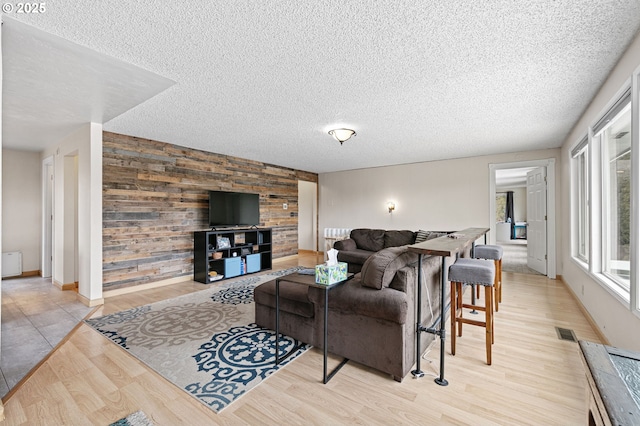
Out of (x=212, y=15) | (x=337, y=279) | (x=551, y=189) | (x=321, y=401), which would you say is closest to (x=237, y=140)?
(x=212, y=15)

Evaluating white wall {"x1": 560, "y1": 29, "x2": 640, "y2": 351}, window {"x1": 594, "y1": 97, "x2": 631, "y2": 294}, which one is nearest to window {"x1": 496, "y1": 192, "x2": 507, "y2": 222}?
white wall {"x1": 560, "y1": 29, "x2": 640, "y2": 351}

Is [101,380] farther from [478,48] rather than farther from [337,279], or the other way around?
[478,48]

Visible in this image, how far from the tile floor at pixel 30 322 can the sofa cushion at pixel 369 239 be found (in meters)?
4.49

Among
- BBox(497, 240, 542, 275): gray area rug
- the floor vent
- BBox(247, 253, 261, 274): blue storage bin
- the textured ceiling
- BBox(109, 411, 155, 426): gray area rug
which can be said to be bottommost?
the floor vent

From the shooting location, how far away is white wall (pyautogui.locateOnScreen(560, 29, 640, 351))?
2.07 meters

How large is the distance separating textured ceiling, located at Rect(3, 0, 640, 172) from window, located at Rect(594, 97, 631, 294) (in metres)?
0.44

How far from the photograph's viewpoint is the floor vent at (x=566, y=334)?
2759 mm

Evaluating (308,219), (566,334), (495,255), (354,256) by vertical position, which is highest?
(308,219)

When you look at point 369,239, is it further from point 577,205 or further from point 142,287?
point 142,287

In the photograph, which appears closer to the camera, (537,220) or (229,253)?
(229,253)

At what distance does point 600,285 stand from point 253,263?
512 centimetres

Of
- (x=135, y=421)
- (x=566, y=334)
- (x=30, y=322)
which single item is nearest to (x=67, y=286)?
(x=30, y=322)

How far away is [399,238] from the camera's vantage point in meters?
5.44

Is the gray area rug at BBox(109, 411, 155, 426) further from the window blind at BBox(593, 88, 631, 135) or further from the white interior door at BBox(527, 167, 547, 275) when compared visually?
the white interior door at BBox(527, 167, 547, 275)
